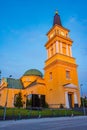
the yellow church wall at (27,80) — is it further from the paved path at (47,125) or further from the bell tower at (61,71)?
the paved path at (47,125)

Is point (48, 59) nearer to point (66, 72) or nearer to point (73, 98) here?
point (66, 72)

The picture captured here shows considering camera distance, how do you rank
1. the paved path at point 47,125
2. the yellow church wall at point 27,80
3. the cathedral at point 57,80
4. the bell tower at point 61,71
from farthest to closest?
the yellow church wall at point 27,80 < the bell tower at point 61,71 < the cathedral at point 57,80 < the paved path at point 47,125

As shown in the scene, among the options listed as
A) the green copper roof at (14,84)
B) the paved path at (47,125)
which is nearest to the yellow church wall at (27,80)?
the green copper roof at (14,84)

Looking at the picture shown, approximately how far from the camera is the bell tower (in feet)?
112

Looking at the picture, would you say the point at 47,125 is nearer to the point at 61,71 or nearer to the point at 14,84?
the point at 61,71

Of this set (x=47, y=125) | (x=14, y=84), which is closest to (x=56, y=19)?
(x=14, y=84)

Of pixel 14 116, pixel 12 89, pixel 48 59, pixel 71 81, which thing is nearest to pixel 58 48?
pixel 48 59

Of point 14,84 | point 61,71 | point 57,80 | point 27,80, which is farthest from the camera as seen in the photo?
point 27,80

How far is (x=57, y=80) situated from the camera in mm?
34812

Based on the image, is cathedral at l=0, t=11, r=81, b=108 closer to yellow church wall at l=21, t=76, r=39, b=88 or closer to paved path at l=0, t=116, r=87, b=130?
yellow church wall at l=21, t=76, r=39, b=88

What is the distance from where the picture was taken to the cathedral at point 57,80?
3391 centimetres

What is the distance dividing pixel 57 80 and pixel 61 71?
8.29 ft

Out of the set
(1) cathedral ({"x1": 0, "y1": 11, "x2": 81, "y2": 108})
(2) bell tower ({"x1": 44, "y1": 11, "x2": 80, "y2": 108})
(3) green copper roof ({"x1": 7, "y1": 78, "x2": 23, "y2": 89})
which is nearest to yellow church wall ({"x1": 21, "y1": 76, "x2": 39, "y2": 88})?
(3) green copper roof ({"x1": 7, "y1": 78, "x2": 23, "y2": 89})

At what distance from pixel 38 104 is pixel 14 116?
15.5m
